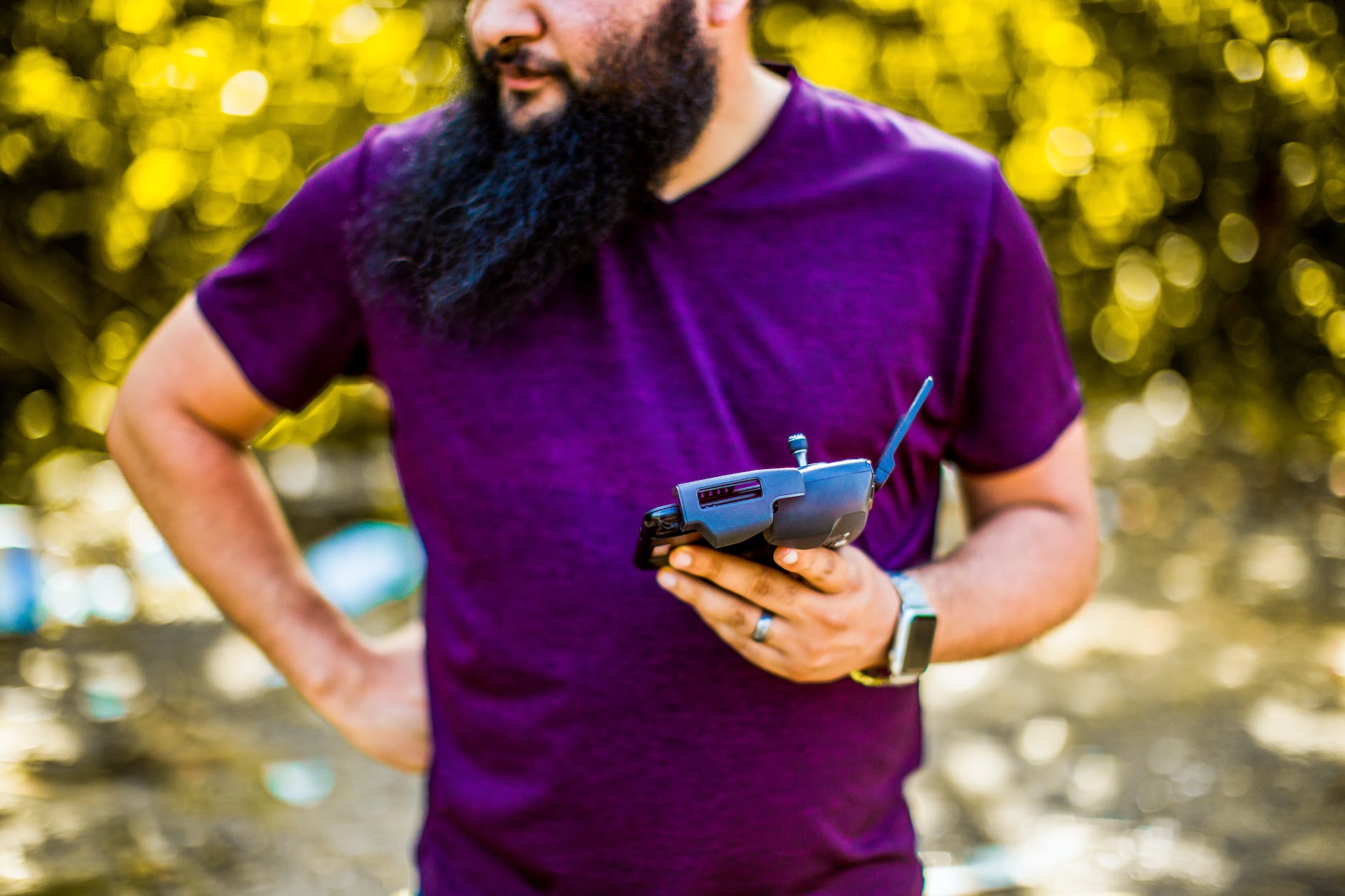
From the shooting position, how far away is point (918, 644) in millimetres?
1476

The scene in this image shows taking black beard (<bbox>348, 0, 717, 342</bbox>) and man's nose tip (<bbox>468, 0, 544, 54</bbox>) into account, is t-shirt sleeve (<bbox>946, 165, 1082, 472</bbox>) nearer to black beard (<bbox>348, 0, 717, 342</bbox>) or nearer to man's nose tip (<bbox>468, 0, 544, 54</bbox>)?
black beard (<bbox>348, 0, 717, 342</bbox>)

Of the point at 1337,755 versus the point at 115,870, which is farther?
→ the point at 1337,755

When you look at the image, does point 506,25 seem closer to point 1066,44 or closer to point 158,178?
point 158,178

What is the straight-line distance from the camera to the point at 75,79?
3.40 m

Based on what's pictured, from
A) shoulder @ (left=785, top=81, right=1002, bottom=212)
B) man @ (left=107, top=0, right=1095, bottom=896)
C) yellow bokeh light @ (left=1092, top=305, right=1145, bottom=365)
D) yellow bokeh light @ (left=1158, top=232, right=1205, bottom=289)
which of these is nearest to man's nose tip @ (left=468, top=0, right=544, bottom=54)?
man @ (left=107, top=0, right=1095, bottom=896)

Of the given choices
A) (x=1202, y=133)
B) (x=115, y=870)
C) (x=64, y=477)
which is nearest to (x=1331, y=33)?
(x=1202, y=133)

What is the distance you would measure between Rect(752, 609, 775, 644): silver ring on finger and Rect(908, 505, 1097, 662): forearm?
30 cm

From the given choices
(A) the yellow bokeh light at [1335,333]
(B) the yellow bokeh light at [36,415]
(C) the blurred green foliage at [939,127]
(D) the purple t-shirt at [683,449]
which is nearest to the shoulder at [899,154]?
(D) the purple t-shirt at [683,449]

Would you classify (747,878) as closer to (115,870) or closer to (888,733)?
Answer: (888,733)

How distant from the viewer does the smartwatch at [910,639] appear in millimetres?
1470

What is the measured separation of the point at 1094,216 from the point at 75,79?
146 inches

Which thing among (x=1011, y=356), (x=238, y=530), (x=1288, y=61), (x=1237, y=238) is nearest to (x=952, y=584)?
(x=1011, y=356)

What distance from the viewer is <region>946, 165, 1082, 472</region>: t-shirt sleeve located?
159cm

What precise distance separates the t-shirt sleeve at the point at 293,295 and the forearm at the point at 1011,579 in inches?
37.1
